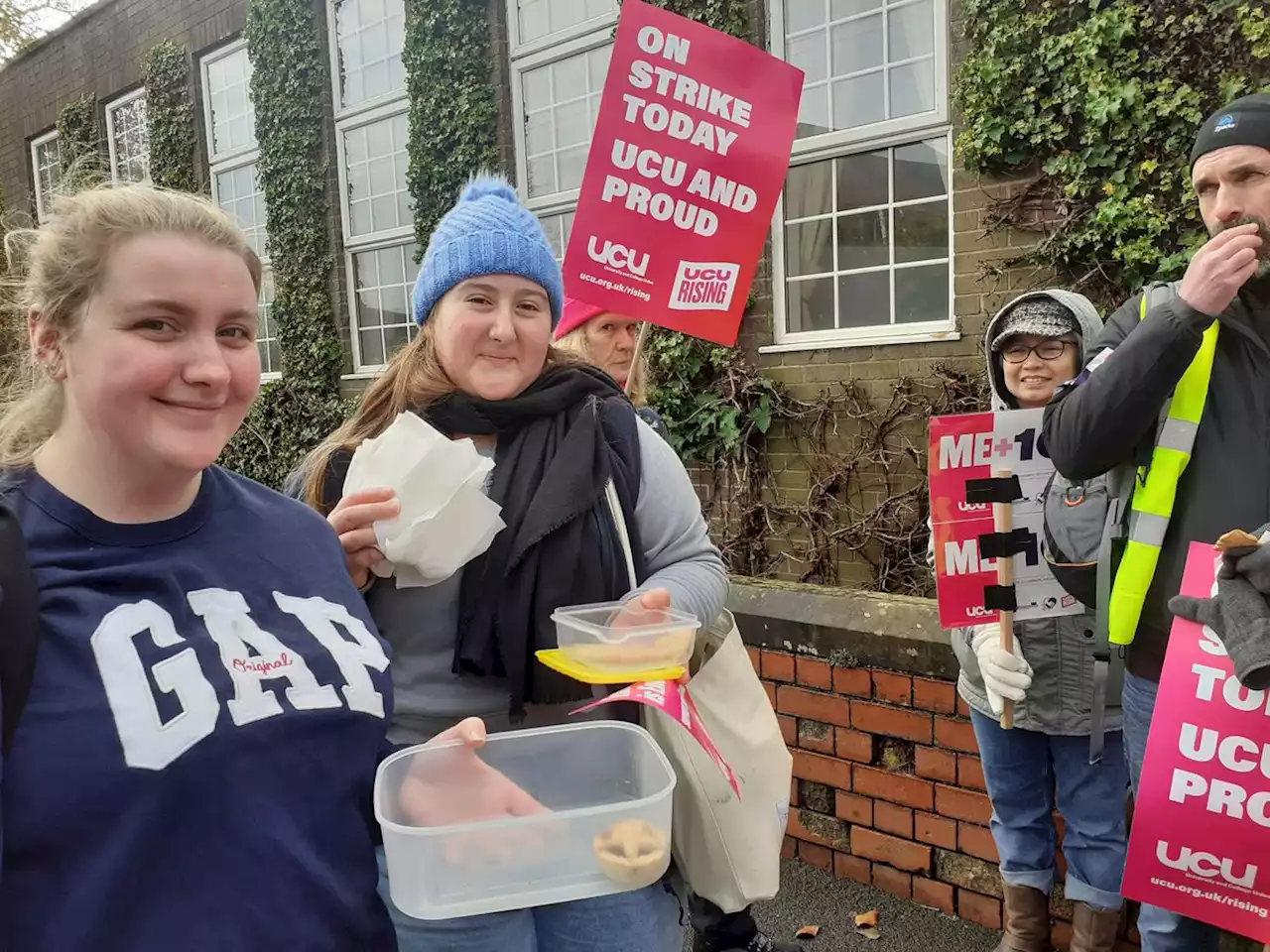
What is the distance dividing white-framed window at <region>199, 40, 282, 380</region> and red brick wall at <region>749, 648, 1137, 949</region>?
8.28 meters

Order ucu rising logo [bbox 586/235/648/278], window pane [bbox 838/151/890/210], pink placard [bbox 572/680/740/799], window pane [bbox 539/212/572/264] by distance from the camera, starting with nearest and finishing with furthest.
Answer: pink placard [bbox 572/680/740/799] → ucu rising logo [bbox 586/235/648/278] → window pane [bbox 838/151/890/210] → window pane [bbox 539/212/572/264]

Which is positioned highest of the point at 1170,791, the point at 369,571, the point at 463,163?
the point at 463,163

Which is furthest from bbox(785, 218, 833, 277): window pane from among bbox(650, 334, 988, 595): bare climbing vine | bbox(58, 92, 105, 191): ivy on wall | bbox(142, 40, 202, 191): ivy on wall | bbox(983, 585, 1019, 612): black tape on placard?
bbox(58, 92, 105, 191): ivy on wall

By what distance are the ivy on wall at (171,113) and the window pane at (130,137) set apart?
44 centimetres

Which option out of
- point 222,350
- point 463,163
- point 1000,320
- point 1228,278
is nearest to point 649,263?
point 1000,320

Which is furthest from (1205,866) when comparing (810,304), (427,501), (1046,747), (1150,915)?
(810,304)

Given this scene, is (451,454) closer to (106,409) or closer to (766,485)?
(106,409)

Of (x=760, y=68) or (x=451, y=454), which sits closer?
(x=451, y=454)

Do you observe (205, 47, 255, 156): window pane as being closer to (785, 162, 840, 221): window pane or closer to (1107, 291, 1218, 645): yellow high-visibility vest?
(785, 162, 840, 221): window pane

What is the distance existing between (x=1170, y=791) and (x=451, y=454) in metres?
1.52

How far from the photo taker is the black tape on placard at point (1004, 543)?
2383mm

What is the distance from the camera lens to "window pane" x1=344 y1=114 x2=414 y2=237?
8.49 m

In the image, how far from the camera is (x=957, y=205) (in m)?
5.05

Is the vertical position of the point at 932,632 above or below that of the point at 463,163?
below
